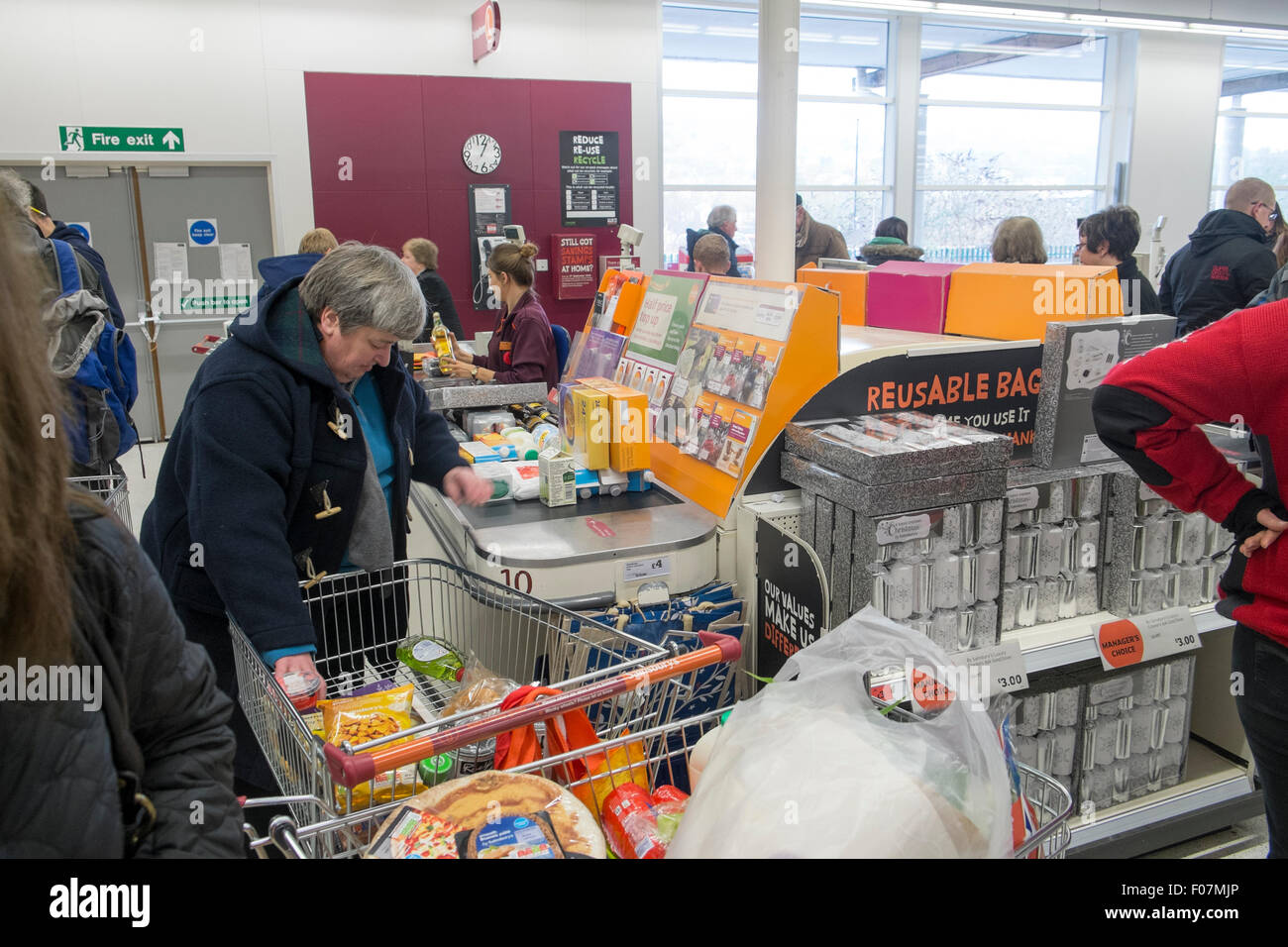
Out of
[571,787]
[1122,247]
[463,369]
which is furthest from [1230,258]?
[571,787]

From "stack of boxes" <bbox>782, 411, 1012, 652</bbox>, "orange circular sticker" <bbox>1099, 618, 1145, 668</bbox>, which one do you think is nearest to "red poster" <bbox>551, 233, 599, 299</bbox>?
"stack of boxes" <bbox>782, 411, 1012, 652</bbox>

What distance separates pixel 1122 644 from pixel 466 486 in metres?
1.95

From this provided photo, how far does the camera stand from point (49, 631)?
0.92 m

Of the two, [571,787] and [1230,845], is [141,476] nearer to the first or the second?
[571,787]

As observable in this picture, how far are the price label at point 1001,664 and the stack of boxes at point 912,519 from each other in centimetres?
6

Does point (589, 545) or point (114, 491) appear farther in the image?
point (114, 491)

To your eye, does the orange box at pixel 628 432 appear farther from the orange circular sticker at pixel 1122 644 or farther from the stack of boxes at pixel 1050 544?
the orange circular sticker at pixel 1122 644

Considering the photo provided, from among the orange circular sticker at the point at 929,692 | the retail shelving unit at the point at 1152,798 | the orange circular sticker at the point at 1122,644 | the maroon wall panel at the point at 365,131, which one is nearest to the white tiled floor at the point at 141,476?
the maroon wall panel at the point at 365,131

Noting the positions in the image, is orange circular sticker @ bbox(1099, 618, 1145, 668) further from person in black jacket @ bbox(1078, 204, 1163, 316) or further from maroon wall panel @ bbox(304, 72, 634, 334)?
maroon wall panel @ bbox(304, 72, 634, 334)

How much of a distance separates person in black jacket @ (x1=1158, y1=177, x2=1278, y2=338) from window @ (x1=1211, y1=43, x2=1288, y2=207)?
9420 mm

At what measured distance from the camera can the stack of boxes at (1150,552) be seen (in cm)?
279

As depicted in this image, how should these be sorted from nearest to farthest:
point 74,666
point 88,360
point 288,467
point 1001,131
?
point 74,666
point 288,467
point 88,360
point 1001,131

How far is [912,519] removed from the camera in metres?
2.38
